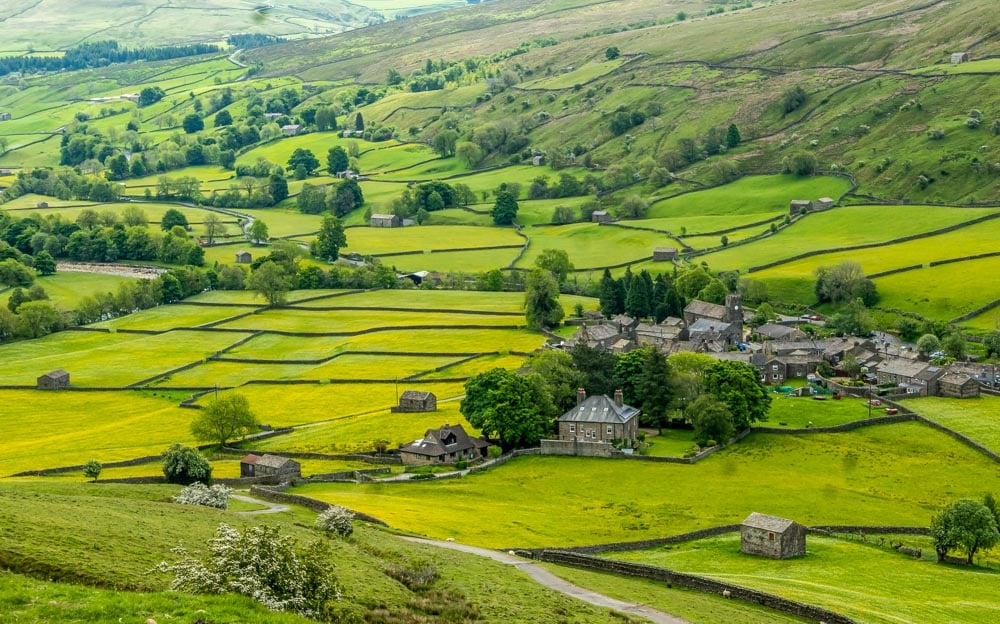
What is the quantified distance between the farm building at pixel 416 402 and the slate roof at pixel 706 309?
145 ft

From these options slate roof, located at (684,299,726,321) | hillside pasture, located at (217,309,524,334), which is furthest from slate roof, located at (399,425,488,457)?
slate roof, located at (684,299,726,321)

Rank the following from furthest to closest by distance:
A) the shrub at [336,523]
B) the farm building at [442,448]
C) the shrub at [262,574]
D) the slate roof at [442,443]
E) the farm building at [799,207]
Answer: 1. the farm building at [799,207]
2. the slate roof at [442,443]
3. the farm building at [442,448]
4. the shrub at [336,523]
5. the shrub at [262,574]

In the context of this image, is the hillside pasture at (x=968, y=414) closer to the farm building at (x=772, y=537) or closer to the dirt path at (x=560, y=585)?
the farm building at (x=772, y=537)

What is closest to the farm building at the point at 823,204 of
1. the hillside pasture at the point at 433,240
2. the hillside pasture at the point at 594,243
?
the hillside pasture at the point at 594,243

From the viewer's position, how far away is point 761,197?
7594 inches

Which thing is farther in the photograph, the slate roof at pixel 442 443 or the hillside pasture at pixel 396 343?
the hillside pasture at pixel 396 343

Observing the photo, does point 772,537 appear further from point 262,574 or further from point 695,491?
point 262,574

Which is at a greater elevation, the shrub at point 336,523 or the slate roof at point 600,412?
the shrub at point 336,523

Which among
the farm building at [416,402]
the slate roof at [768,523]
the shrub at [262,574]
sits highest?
the shrub at [262,574]

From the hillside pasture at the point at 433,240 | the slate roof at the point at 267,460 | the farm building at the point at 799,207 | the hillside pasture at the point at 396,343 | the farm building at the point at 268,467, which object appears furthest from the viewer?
the hillside pasture at the point at 433,240

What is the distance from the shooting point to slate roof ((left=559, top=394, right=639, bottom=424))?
94.5 meters

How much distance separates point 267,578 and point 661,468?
53.7 metres

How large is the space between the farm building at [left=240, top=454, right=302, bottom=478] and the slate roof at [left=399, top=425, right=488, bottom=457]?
942cm

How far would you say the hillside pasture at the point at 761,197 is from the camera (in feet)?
616
